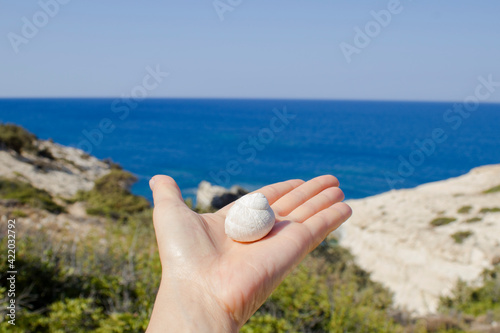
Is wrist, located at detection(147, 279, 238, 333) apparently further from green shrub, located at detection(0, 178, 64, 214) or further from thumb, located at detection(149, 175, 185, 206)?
green shrub, located at detection(0, 178, 64, 214)

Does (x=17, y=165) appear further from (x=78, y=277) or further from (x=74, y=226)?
(x=78, y=277)

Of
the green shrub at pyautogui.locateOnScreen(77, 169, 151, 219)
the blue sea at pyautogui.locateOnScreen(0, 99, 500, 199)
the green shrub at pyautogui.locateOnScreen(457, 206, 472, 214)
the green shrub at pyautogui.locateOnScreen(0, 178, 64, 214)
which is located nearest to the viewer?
the green shrub at pyautogui.locateOnScreen(0, 178, 64, 214)

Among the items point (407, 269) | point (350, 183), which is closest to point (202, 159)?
point (350, 183)

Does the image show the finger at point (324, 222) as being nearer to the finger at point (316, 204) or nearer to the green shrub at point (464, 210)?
the finger at point (316, 204)

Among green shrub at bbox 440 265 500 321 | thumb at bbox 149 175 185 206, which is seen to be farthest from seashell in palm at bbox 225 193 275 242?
green shrub at bbox 440 265 500 321

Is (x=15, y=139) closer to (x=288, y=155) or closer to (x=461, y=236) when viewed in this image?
(x=461, y=236)

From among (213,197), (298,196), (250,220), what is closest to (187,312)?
(250,220)
